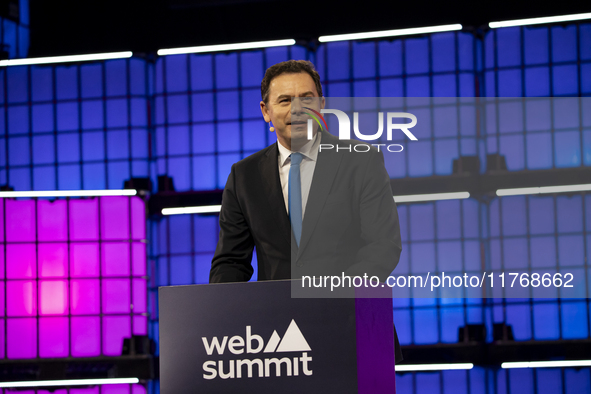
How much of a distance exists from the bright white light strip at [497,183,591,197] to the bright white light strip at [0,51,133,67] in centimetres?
433

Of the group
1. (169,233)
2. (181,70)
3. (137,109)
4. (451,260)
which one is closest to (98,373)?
(169,233)

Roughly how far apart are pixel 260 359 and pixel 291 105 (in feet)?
2.50

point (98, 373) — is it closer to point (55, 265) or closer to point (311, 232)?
point (55, 265)

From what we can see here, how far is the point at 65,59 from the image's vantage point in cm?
571

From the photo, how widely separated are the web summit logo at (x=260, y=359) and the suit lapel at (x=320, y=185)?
1.00ft

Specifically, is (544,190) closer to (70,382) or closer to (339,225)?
(339,225)

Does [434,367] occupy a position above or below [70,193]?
below

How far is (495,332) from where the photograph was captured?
5.07m

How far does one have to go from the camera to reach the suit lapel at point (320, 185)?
161cm

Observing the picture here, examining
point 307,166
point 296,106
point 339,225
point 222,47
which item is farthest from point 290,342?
point 222,47

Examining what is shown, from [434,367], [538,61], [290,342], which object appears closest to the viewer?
[290,342]

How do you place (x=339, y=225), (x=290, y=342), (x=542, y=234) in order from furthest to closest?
(x=542, y=234)
(x=339, y=225)
(x=290, y=342)

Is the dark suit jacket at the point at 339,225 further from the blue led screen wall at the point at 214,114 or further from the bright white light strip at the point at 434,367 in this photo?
the bright white light strip at the point at 434,367

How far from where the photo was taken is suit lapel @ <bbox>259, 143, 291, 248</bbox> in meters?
1.72
